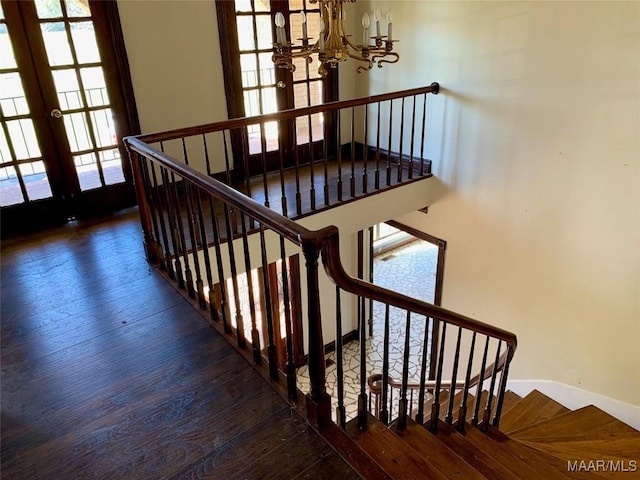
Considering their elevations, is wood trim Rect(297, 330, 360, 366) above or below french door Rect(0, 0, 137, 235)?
below

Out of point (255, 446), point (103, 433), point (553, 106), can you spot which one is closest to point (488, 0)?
point (553, 106)

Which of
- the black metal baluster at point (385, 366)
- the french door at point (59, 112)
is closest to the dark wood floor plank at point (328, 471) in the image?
the black metal baluster at point (385, 366)

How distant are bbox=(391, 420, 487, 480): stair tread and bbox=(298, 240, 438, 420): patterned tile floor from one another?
2913 millimetres

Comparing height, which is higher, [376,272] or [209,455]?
[209,455]

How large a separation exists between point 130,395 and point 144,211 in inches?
53.9

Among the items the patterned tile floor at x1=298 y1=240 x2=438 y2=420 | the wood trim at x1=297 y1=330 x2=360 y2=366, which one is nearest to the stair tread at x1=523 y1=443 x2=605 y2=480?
the patterned tile floor at x1=298 y1=240 x2=438 y2=420

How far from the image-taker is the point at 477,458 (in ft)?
7.95

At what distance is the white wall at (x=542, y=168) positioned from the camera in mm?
3279

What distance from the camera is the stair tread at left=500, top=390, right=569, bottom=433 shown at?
3680 millimetres

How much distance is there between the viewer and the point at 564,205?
370 centimetres

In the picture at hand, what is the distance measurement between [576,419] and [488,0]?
10.8ft

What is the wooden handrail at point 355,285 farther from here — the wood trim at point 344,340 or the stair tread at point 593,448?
the wood trim at point 344,340

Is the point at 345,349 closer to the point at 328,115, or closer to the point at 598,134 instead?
the point at 328,115

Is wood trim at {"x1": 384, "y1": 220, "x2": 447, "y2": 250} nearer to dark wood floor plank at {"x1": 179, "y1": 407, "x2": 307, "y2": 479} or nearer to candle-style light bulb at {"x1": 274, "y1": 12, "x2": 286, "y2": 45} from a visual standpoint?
candle-style light bulb at {"x1": 274, "y1": 12, "x2": 286, "y2": 45}
